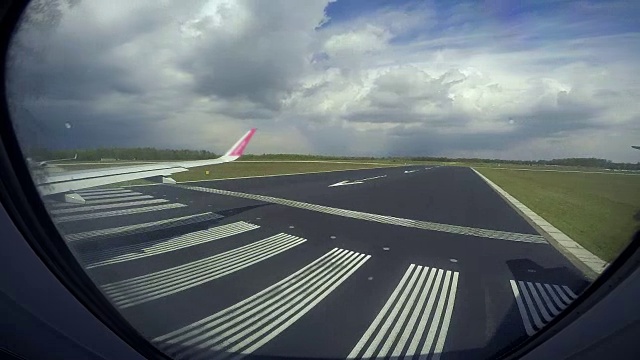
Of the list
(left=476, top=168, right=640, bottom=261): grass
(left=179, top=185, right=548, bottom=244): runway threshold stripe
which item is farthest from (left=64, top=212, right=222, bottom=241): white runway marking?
(left=476, top=168, right=640, bottom=261): grass

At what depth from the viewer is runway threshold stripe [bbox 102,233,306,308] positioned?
2615 mm

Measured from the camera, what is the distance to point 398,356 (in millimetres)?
2256

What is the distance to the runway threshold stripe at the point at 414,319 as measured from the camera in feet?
7.42

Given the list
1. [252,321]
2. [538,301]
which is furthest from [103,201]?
[538,301]

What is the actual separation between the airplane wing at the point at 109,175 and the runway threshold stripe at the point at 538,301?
170 cm

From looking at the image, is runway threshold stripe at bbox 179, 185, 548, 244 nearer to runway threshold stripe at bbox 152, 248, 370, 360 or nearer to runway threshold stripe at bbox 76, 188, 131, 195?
runway threshold stripe at bbox 76, 188, 131, 195

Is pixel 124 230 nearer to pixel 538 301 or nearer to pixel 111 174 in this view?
pixel 111 174

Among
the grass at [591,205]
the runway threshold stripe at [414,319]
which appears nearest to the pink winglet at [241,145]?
the runway threshold stripe at [414,319]

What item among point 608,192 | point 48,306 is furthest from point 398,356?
point 48,306

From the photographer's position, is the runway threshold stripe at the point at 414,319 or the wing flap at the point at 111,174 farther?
the wing flap at the point at 111,174

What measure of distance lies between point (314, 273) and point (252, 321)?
456mm

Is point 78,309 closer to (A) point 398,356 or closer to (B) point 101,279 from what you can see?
(B) point 101,279

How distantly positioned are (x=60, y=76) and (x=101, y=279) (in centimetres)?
121

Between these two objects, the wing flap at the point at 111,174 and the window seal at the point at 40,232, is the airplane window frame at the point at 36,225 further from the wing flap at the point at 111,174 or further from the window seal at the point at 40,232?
the wing flap at the point at 111,174
